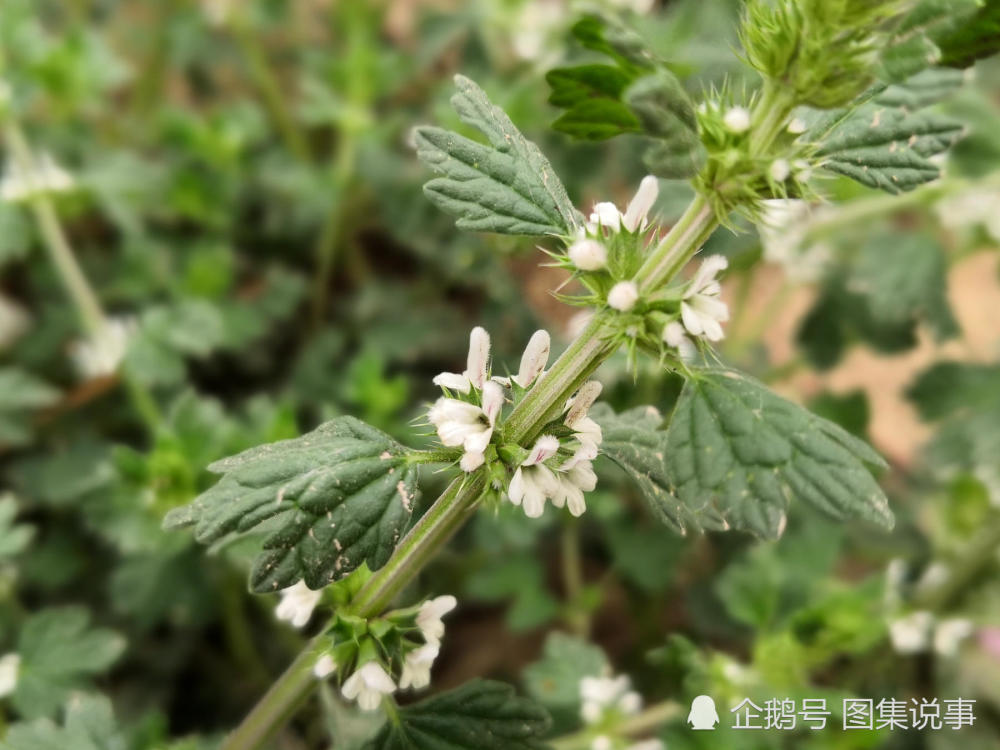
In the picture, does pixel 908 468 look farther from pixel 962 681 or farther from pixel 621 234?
pixel 621 234

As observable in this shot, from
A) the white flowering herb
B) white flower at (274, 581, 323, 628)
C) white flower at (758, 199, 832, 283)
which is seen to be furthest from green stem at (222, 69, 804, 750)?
white flower at (758, 199, 832, 283)

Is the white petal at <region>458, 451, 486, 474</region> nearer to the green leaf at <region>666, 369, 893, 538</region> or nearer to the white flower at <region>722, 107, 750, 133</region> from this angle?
the green leaf at <region>666, 369, 893, 538</region>

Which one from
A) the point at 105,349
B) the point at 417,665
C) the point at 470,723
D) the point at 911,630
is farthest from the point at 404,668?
the point at 105,349

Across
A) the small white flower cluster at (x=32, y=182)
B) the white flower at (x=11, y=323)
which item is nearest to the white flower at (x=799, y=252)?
the small white flower cluster at (x=32, y=182)

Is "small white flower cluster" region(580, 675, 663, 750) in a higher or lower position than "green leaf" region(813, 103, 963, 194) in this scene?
lower

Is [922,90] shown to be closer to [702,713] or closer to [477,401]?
[477,401]

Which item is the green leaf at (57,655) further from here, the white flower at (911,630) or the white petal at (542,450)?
the white flower at (911,630)

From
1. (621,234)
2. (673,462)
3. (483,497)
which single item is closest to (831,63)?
(621,234)
